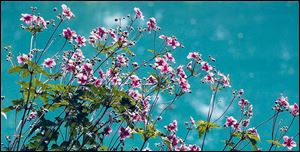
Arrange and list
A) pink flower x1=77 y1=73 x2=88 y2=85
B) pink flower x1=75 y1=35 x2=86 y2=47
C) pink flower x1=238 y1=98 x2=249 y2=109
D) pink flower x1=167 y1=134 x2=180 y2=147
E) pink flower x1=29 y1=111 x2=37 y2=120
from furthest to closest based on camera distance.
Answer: pink flower x1=238 y1=98 x2=249 y2=109 < pink flower x1=75 y1=35 x2=86 y2=47 < pink flower x1=167 y1=134 x2=180 y2=147 < pink flower x1=29 y1=111 x2=37 y2=120 < pink flower x1=77 y1=73 x2=88 y2=85

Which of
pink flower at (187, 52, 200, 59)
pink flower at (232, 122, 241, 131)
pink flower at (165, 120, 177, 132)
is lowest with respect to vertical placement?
pink flower at (165, 120, 177, 132)

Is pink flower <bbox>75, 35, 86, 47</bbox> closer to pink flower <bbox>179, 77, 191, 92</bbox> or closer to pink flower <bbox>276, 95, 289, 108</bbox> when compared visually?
pink flower <bbox>179, 77, 191, 92</bbox>

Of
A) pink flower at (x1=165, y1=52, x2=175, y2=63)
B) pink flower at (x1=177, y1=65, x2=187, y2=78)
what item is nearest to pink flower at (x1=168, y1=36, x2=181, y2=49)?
pink flower at (x1=165, y1=52, x2=175, y2=63)

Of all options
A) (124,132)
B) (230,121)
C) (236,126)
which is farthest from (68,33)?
(236,126)

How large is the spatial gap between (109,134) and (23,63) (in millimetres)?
2041

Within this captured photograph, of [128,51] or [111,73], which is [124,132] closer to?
[111,73]

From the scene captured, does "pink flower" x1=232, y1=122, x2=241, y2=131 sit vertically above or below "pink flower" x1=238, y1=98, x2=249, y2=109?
below

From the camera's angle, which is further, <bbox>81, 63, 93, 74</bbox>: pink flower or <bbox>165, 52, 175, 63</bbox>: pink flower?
<bbox>165, 52, 175, 63</bbox>: pink flower

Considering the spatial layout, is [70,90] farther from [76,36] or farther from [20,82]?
[76,36]

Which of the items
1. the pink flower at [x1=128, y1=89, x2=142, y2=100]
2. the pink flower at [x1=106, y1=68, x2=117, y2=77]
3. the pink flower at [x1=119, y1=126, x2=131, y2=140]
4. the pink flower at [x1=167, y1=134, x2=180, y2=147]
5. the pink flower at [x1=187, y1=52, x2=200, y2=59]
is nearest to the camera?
the pink flower at [x1=119, y1=126, x2=131, y2=140]

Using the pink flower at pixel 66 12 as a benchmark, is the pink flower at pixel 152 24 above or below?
above

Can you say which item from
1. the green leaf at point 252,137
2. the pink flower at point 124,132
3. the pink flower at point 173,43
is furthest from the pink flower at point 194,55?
the pink flower at point 124,132

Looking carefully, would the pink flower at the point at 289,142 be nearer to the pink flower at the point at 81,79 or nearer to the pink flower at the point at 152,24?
the pink flower at the point at 152,24

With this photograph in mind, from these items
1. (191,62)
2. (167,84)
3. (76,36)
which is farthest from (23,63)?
(191,62)
